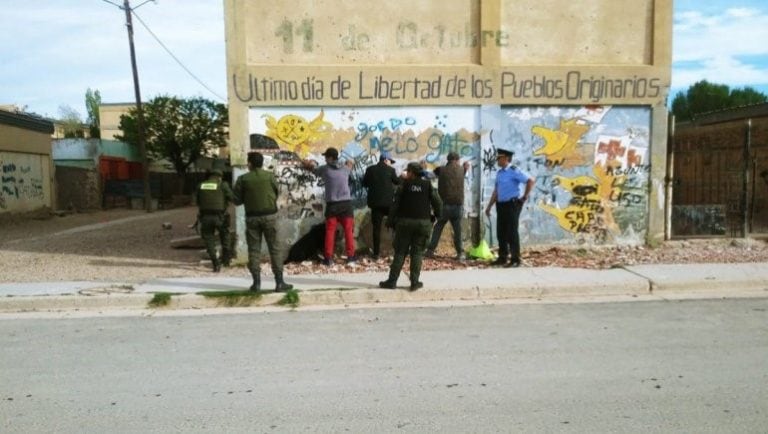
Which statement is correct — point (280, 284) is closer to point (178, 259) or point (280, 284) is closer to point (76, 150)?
point (178, 259)

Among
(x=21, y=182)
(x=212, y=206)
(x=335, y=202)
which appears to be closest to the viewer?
(x=212, y=206)

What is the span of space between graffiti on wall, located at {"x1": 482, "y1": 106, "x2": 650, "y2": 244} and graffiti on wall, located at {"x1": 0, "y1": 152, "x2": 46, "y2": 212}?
57.5ft

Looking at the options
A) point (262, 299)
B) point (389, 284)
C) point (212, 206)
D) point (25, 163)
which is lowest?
point (262, 299)

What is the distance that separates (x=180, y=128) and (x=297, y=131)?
87.2 feet

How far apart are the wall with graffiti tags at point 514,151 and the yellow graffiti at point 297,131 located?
0.6 inches

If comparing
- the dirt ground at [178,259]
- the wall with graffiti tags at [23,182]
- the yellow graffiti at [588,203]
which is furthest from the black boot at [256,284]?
the wall with graffiti tags at [23,182]

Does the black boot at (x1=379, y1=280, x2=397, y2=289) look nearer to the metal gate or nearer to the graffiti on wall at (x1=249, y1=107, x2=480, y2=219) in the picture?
the graffiti on wall at (x1=249, y1=107, x2=480, y2=219)

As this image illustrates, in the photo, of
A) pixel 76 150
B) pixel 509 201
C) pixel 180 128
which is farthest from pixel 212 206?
pixel 180 128

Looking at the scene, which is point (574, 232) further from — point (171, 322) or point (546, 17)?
point (171, 322)

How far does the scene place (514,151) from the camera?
1038 centimetres

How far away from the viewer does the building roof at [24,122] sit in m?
20.5

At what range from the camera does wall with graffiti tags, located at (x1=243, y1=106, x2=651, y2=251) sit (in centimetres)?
1010

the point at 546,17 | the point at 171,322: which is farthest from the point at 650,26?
the point at 171,322

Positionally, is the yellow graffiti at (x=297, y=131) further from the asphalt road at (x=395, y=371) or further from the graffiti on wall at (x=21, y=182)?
the graffiti on wall at (x=21, y=182)
